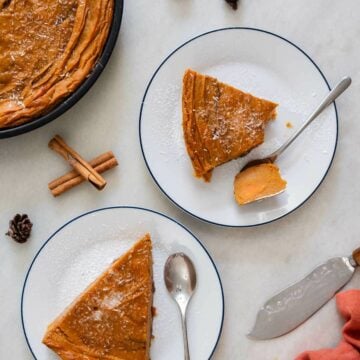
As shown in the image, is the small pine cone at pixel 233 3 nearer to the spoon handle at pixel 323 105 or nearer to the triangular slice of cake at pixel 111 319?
the spoon handle at pixel 323 105

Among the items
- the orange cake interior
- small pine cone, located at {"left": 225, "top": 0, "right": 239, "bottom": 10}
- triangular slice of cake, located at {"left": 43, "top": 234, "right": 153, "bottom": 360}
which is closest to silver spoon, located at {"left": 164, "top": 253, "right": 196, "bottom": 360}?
triangular slice of cake, located at {"left": 43, "top": 234, "right": 153, "bottom": 360}

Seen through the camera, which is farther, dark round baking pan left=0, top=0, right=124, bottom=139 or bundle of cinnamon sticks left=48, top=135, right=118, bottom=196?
bundle of cinnamon sticks left=48, top=135, right=118, bottom=196

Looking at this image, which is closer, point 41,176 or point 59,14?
point 59,14

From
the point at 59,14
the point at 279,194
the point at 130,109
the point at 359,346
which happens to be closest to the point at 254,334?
the point at 359,346

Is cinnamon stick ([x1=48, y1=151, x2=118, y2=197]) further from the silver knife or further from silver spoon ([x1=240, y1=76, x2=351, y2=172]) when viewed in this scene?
the silver knife

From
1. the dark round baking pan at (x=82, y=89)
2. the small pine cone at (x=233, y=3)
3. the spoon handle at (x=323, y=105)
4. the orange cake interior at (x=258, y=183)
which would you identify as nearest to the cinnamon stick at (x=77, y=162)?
the dark round baking pan at (x=82, y=89)

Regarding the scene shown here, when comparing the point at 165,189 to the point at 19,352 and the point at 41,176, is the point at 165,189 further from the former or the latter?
the point at 19,352
